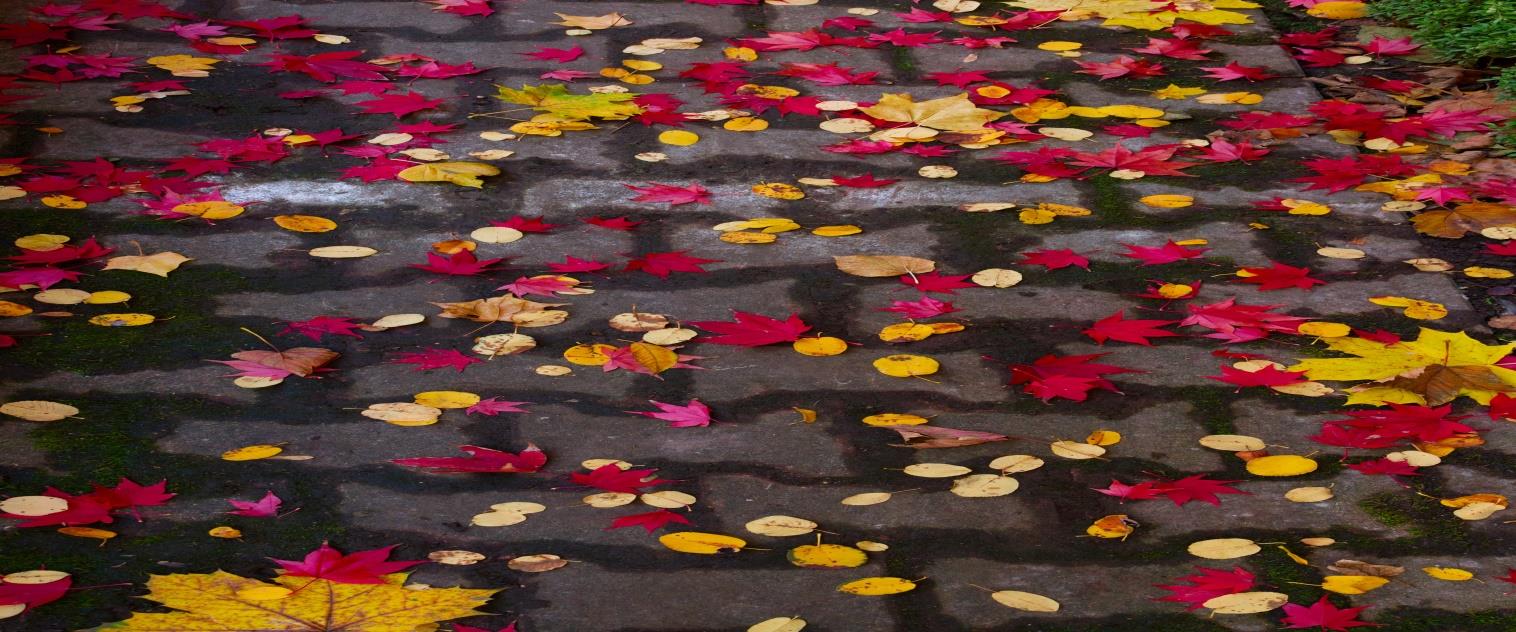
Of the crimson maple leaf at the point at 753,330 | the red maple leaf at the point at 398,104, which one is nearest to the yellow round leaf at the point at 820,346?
the crimson maple leaf at the point at 753,330

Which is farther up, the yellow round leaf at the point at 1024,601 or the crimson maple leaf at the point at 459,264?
the crimson maple leaf at the point at 459,264

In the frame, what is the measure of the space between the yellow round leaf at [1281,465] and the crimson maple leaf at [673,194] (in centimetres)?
124

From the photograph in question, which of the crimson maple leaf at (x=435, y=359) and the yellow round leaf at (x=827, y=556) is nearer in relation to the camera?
the yellow round leaf at (x=827, y=556)

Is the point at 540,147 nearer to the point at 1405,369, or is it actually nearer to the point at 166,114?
the point at 166,114

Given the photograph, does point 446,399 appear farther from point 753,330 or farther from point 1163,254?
point 1163,254

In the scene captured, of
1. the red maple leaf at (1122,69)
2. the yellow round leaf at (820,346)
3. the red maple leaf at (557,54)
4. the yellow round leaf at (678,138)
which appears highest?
the red maple leaf at (1122,69)

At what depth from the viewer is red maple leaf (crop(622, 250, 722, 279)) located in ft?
8.43

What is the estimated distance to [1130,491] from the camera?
193 centimetres

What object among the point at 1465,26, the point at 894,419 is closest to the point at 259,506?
the point at 894,419

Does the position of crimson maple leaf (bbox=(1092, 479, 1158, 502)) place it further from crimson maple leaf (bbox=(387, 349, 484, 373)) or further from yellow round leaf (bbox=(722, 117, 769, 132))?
yellow round leaf (bbox=(722, 117, 769, 132))

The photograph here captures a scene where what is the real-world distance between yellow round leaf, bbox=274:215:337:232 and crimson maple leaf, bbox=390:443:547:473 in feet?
2.81

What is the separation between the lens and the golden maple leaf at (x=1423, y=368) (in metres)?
2.13

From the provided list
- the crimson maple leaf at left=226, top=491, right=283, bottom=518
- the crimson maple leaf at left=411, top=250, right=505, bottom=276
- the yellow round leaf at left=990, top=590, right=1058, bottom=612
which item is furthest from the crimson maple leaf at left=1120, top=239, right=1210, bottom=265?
the crimson maple leaf at left=226, top=491, right=283, bottom=518

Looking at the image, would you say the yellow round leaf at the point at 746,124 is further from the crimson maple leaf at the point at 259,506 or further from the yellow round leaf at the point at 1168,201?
the crimson maple leaf at the point at 259,506
